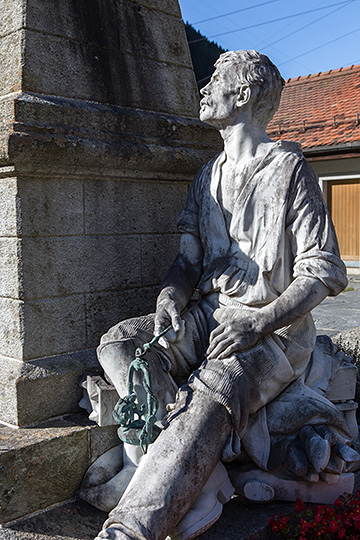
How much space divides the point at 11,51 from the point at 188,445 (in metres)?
2.13

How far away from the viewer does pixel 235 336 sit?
2.70 metres

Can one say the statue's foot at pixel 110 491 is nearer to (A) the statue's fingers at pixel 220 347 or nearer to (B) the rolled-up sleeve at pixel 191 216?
(A) the statue's fingers at pixel 220 347

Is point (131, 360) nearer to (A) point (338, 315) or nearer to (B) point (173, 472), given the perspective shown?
(B) point (173, 472)

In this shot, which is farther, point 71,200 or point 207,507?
point 71,200

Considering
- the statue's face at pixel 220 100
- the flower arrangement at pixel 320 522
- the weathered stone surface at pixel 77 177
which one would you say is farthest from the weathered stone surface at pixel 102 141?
the flower arrangement at pixel 320 522

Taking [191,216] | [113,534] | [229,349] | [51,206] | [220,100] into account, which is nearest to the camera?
[113,534]

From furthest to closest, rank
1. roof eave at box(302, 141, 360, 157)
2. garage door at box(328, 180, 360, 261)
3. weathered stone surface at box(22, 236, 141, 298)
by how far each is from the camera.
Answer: garage door at box(328, 180, 360, 261)
roof eave at box(302, 141, 360, 157)
weathered stone surface at box(22, 236, 141, 298)

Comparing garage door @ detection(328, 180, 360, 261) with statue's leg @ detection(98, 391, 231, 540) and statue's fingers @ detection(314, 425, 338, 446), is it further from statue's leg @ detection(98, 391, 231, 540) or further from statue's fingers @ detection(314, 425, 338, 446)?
statue's leg @ detection(98, 391, 231, 540)

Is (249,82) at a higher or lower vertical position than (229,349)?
higher

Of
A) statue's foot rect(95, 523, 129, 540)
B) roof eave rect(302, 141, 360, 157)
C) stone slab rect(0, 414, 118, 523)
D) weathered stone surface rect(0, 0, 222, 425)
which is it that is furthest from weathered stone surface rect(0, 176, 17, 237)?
roof eave rect(302, 141, 360, 157)

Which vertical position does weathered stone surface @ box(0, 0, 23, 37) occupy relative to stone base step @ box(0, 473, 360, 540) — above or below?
above

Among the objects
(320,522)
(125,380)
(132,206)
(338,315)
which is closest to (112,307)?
(132,206)

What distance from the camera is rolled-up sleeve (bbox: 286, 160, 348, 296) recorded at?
9.23ft

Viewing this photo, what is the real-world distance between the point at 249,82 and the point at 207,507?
6.23 ft
